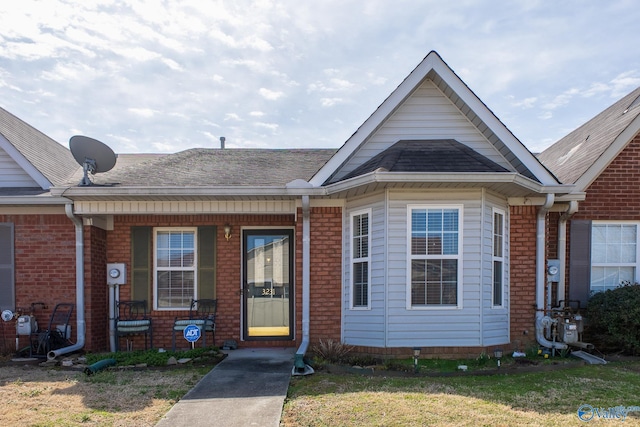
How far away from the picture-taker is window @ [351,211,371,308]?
790 centimetres

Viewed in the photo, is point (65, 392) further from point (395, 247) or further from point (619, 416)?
point (619, 416)

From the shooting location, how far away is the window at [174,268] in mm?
9188

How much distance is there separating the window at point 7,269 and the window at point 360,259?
592 centimetres

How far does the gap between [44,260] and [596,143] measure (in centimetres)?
1027

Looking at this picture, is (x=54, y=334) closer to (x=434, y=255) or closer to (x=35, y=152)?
(x=35, y=152)

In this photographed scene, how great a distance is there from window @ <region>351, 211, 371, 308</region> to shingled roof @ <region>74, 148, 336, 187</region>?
→ 1.34 m

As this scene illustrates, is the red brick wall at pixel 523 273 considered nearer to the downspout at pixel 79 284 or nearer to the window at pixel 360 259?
the window at pixel 360 259

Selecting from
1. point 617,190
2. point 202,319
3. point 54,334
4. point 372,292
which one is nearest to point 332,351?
point 372,292

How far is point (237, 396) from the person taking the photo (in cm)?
575

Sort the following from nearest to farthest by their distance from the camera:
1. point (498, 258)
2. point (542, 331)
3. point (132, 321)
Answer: point (498, 258) < point (542, 331) < point (132, 321)

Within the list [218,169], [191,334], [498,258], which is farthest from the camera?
[218,169]

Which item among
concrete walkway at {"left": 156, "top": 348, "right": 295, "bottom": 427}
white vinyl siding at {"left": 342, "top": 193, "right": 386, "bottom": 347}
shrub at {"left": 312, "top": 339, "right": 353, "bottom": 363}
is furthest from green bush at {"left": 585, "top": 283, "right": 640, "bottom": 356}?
concrete walkway at {"left": 156, "top": 348, "right": 295, "bottom": 427}

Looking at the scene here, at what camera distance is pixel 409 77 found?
25.9 ft

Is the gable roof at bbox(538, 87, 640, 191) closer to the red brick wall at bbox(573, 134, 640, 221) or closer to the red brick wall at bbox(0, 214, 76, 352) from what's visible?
the red brick wall at bbox(573, 134, 640, 221)
